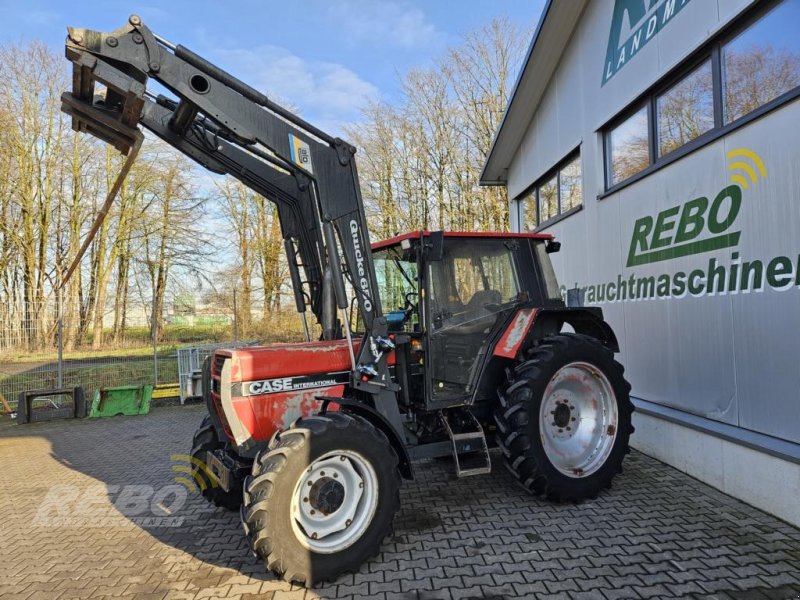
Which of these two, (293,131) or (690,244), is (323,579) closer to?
(293,131)

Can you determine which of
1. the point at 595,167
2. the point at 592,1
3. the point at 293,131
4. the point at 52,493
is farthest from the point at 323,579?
the point at 592,1

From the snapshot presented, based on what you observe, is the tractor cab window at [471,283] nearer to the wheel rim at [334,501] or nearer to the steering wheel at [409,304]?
the steering wheel at [409,304]

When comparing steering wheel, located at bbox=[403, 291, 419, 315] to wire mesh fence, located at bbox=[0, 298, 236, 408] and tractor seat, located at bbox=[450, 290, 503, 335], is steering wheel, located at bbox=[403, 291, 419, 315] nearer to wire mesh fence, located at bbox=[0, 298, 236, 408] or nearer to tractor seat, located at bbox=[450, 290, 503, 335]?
tractor seat, located at bbox=[450, 290, 503, 335]

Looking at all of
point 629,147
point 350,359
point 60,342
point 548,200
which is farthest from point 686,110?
point 60,342

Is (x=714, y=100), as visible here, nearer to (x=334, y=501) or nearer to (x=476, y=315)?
(x=476, y=315)

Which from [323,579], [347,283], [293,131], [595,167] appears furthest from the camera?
[595,167]

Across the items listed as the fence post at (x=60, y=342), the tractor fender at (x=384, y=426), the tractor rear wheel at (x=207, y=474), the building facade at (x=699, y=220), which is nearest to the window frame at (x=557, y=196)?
the building facade at (x=699, y=220)

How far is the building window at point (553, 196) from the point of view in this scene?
26.8ft

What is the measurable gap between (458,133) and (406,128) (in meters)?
2.28

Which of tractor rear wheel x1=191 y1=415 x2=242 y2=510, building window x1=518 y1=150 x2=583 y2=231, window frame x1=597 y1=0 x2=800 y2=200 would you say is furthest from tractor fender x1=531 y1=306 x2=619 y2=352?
building window x1=518 y1=150 x2=583 y2=231

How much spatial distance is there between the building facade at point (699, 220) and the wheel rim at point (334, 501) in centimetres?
304

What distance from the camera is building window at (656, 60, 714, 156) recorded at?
491 centimetres

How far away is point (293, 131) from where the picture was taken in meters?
3.65

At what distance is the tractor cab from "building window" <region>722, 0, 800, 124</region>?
215 cm
